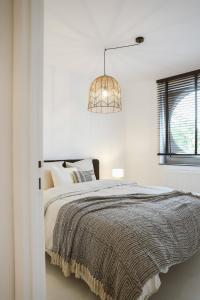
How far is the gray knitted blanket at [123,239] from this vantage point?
142cm

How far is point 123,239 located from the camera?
A: 4.97ft

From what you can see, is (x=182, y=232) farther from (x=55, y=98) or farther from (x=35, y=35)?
(x=55, y=98)

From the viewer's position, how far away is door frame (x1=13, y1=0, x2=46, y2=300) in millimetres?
878

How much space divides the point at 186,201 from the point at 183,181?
5.48 ft

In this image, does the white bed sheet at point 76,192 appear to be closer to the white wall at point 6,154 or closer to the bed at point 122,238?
the bed at point 122,238

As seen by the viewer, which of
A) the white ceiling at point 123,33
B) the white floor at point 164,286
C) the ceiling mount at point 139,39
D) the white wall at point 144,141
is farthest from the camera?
the white wall at point 144,141

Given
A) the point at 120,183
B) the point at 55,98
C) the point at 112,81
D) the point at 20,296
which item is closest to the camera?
the point at 20,296

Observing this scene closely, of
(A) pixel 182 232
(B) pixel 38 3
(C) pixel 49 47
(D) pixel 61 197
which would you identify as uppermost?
(C) pixel 49 47

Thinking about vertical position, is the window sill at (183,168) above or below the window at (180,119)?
below

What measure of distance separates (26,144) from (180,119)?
350 centimetres

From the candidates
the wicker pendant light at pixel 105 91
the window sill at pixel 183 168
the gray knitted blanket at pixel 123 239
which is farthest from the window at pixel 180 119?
the gray knitted blanket at pixel 123 239

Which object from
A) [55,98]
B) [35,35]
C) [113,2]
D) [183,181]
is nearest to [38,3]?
[35,35]

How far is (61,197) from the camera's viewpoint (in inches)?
93.5

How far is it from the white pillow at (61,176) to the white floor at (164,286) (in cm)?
108
